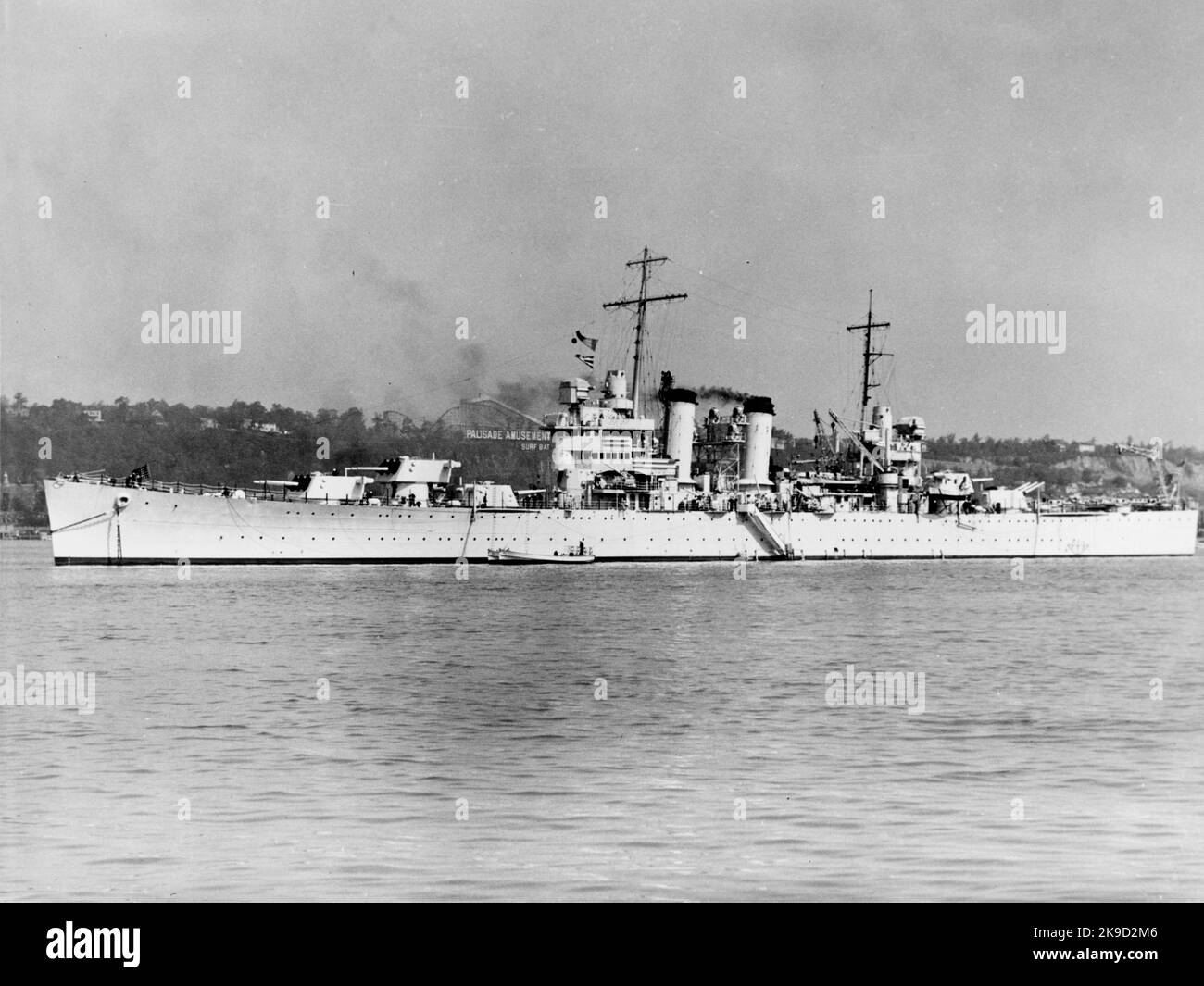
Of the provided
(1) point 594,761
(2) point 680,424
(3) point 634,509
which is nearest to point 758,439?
(2) point 680,424

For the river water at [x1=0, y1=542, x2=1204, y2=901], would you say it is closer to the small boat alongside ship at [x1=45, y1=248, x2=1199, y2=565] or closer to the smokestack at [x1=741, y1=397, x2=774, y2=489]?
the small boat alongside ship at [x1=45, y1=248, x2=1199, y2=565]

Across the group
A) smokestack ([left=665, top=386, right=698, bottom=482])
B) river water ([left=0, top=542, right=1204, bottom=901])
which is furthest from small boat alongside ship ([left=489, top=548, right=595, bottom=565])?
river water ([left=0, top=542, right=1204, bottom=901])

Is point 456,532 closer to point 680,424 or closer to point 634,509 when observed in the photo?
point 634,509

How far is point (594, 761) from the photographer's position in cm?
1188

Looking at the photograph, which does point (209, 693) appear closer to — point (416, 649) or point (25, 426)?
point (416, 649)

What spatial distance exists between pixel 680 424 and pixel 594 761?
4662cm

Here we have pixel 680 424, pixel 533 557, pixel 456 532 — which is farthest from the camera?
pixel 680 424

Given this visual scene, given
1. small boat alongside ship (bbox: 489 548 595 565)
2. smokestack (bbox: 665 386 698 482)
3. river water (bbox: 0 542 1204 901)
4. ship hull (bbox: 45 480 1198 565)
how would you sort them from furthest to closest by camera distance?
smokestack (bbox: 665 386 698 482) < small boat alongside ship (bbox: 489 548 595 565) < ship hull (bbox: 45 480 1198 565) < river water (bbox: 0 542 1204 901)

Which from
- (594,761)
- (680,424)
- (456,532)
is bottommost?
(594,761)

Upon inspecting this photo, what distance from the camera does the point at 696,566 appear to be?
2016 inches

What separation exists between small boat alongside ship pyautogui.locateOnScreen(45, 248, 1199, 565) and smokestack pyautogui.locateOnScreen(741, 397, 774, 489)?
94 mm

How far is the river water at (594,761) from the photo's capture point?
8234mm

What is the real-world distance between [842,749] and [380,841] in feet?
18.1

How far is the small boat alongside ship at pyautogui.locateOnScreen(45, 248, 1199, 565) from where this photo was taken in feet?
140
